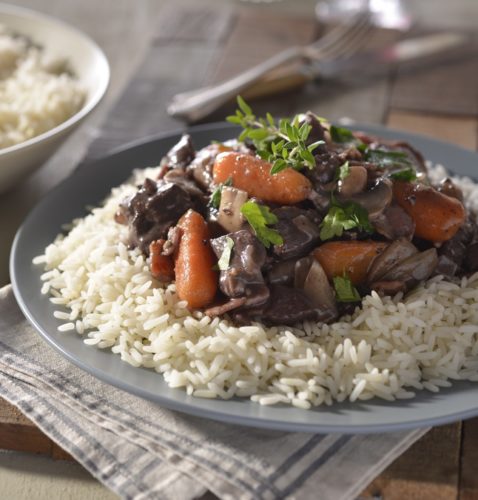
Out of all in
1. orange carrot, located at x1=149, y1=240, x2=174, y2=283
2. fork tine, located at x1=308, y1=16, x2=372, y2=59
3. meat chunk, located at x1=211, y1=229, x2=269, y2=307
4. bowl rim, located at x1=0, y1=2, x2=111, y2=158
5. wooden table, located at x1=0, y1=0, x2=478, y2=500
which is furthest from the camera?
fork tine, located at x1=308, y1=16, x2=372, y2=59

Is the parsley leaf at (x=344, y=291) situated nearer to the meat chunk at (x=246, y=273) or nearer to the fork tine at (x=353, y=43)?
the meat chunk at (x=246, y=273)

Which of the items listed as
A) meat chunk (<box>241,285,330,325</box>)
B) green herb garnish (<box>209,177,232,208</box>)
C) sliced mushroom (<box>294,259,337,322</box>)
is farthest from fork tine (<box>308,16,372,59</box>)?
meat chunk (<box>241,285,330,325</box>)

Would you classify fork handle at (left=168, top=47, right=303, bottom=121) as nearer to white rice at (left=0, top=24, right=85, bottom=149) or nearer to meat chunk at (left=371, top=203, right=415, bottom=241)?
white rice at (left=0, top=24, right=85, bottom=149)

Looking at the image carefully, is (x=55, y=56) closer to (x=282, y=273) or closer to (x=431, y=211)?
(x=282, y=273)

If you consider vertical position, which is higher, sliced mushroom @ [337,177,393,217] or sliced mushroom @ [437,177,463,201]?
sliced mushroom @ [337,177,393,217]

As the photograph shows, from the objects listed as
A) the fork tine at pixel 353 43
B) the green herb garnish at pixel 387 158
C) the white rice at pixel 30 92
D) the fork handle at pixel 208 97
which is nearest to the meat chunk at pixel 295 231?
the green herb garnish at pixel 387 158

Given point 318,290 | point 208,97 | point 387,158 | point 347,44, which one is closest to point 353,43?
point 347,44

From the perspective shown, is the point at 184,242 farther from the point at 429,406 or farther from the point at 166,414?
the point at 429,406
